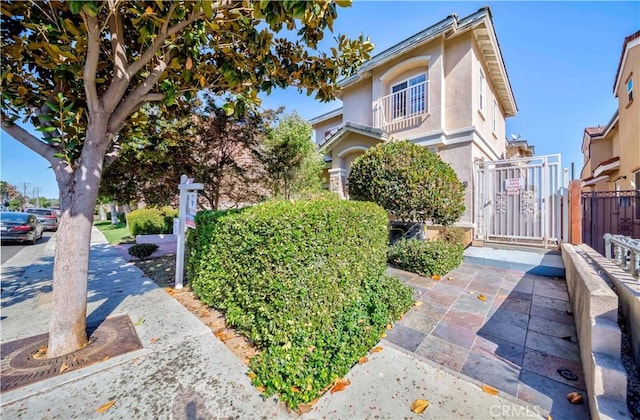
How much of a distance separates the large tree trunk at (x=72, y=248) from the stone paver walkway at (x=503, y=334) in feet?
14.0

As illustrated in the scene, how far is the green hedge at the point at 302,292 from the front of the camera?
2699 mm

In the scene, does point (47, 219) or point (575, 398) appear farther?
point (47, 219)

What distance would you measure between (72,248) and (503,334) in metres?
5.94

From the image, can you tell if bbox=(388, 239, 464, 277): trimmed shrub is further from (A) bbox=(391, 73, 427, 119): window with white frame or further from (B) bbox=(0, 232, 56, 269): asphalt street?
(B) bbox=(0, 232, 56, 269): asphalt street

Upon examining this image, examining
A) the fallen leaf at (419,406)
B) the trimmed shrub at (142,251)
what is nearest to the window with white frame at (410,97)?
the fallen leaf at (419,406)

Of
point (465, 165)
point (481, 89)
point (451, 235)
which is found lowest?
point (451, 235)

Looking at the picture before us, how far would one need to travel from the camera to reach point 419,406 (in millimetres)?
2332

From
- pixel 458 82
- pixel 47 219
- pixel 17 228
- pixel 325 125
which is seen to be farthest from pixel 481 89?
pixel 47 219

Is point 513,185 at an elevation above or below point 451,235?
above

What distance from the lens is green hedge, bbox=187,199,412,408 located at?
2699mm

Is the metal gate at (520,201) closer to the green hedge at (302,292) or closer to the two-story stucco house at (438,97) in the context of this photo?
the two-story stucco house at (438,97)

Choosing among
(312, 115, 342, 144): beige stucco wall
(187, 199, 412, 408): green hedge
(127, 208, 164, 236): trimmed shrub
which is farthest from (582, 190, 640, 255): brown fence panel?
(127, 208, 164, 236): trimmed shrub

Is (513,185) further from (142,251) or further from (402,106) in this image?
(142,251)

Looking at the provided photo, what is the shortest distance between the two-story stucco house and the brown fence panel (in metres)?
3.65
